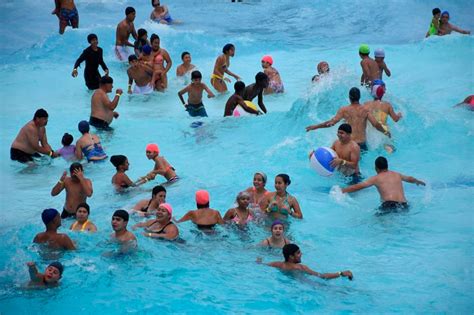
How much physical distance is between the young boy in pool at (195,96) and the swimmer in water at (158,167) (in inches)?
126

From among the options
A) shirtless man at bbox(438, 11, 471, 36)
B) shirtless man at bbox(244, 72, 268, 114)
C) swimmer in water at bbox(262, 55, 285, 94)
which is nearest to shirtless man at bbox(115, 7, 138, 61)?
swimmer in water at bbox(262, 55, 285, 94)

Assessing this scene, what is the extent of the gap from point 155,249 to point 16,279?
1.62 m

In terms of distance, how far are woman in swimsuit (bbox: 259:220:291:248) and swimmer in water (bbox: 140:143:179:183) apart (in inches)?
113

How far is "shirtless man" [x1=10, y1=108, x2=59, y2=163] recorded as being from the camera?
12.7 meters

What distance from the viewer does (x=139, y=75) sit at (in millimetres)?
16516

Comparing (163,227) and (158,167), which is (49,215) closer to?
(163,227)

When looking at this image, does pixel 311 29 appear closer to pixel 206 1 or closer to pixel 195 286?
pixel 206 1

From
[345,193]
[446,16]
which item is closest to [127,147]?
[345,193]

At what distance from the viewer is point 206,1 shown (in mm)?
26734

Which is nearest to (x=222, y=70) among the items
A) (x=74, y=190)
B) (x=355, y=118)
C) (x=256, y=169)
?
(x=256, y=169)

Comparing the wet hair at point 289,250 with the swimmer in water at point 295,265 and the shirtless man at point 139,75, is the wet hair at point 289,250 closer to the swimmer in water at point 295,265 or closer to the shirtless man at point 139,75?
the swimmer in water at point 295,265

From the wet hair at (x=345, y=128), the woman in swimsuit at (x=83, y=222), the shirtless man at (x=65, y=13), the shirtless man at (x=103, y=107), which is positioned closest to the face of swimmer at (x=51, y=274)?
the woman in swimsuit at (x=83, y=222)

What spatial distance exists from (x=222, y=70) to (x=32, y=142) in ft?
17.0

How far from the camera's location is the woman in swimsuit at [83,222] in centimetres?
963
